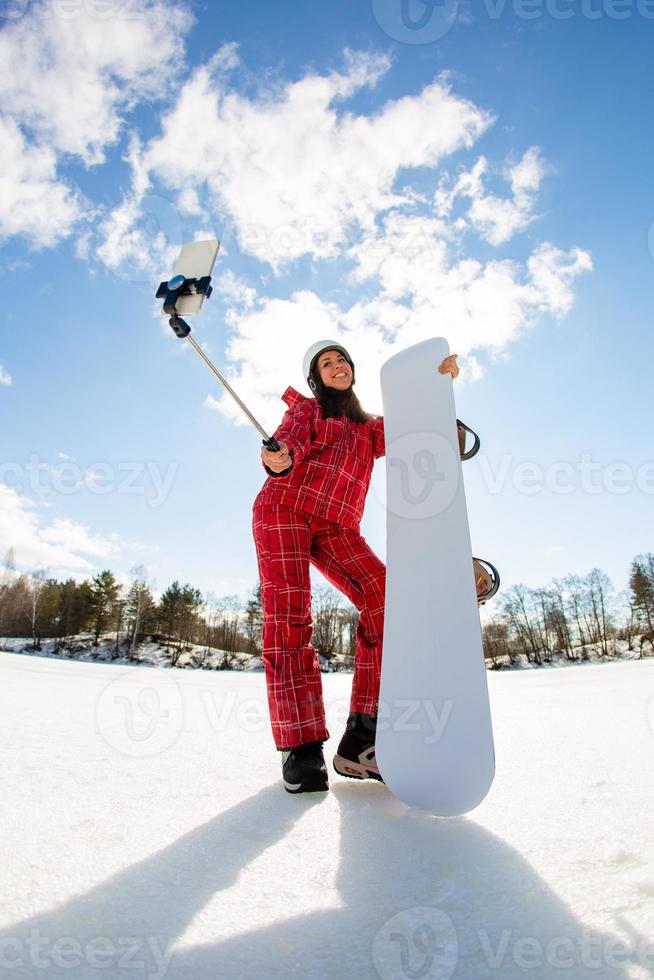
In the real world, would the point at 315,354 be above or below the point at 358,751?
above

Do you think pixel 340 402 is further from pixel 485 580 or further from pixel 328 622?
pixel 328 622

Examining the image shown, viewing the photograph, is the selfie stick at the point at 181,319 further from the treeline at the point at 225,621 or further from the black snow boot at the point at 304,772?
the treeline at the point at 225,621

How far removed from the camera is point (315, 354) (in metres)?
2.25

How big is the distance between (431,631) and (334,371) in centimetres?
125

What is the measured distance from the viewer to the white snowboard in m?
1.24

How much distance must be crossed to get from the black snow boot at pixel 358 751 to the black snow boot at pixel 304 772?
11 centimetres

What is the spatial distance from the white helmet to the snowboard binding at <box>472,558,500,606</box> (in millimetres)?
1084

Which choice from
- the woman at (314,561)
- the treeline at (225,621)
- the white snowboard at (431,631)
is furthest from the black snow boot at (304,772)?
the treeline at (225,621)

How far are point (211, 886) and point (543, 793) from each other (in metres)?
0.91

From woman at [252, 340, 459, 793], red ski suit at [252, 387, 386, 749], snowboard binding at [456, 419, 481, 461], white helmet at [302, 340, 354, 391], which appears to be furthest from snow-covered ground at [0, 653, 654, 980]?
white helmet at [302, 340, 354, 391]

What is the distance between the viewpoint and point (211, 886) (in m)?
0.81

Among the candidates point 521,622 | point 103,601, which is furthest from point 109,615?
point 521,622

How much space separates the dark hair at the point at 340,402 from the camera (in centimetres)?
214

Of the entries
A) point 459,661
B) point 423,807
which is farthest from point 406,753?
point 459,661
